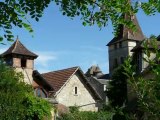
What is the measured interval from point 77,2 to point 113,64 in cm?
8858

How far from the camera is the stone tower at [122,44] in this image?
84.9 meters

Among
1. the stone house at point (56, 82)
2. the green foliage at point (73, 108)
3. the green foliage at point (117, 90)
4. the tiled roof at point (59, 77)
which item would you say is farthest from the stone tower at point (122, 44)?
the green foliage at point (73, 108)

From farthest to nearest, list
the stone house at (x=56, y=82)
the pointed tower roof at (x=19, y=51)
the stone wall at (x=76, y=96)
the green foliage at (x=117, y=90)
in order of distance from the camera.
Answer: the green foliage at (x=117, y=90), the stone wall at (x=76, y=96), the stone house at (x=56, y=82), the pointed tower roof at (x=19, y=51)

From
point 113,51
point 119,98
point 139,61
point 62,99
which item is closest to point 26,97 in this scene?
point 139,61

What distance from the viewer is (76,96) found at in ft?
165

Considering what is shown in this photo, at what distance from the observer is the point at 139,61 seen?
109ft

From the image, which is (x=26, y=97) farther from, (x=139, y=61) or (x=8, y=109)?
(x=139, y=61)

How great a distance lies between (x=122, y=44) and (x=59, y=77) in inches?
1614

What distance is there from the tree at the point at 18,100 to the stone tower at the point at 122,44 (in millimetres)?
51237

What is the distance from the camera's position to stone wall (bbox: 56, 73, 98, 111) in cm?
4912

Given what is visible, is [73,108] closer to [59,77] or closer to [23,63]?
[59,77]

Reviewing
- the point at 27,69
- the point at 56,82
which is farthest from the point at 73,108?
the point at 27,69

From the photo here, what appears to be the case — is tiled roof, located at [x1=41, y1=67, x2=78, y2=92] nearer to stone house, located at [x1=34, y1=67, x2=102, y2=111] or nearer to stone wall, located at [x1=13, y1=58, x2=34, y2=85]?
stone house, located at [x1=34, y1=67, x2=102, y2=111]

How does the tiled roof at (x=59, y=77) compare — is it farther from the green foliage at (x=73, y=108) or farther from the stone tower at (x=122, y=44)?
the stone tower at (x=122, y=44)
